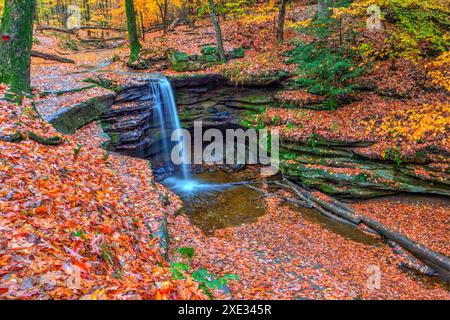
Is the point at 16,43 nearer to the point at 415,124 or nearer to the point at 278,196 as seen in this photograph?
the point at 278,196

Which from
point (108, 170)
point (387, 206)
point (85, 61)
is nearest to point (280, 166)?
point (387, 206)

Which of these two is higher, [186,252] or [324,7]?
[324,7]

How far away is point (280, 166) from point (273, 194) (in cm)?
156

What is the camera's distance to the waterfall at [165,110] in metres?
14.0

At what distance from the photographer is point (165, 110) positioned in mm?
14414

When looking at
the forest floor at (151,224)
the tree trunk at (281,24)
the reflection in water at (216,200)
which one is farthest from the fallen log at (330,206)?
the tree trunk at (281,24)

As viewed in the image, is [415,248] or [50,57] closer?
[415,248]

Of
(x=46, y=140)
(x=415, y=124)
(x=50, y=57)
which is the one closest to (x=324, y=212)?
(x=415, y=124)

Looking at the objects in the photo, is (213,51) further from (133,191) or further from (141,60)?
(133,191)

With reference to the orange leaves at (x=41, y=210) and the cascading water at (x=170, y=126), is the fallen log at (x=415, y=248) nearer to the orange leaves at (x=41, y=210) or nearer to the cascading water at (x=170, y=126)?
the cascading water at (x=170, y=126)

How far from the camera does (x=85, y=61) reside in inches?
798

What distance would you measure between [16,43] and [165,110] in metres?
6.84

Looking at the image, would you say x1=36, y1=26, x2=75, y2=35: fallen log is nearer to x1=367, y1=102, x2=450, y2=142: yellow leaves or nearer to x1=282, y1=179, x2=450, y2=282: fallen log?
x1=282, y1=179, x2=450, y2=282: fallen log

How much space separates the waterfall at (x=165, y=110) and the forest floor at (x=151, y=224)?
1.60m
